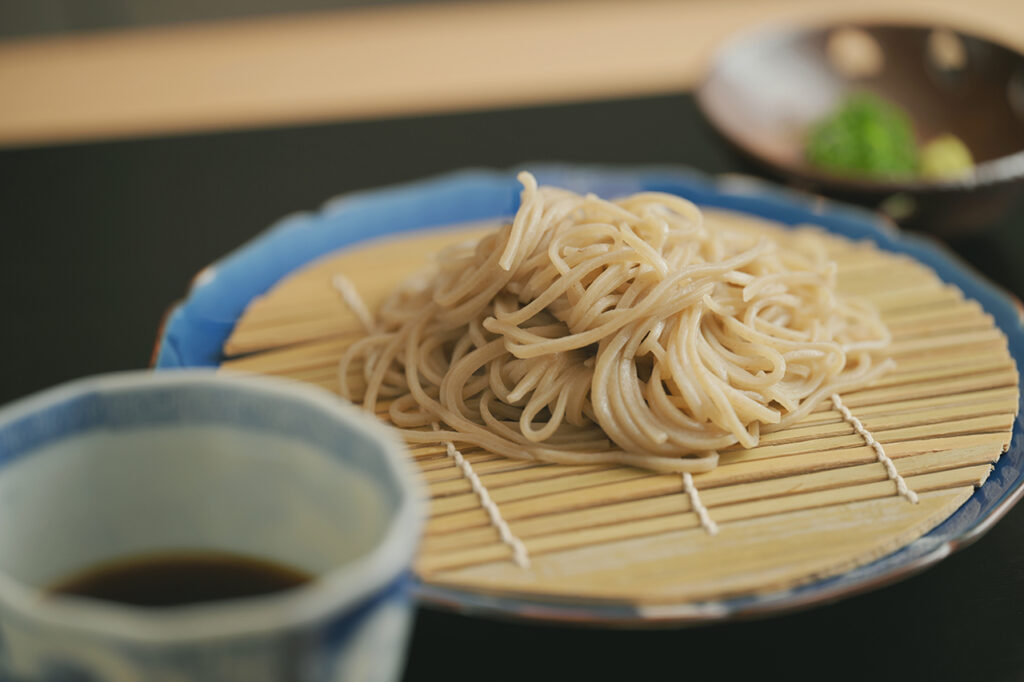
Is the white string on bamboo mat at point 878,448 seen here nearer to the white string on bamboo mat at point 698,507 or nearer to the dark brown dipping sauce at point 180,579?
the white string on bamboo mat at point 698,507

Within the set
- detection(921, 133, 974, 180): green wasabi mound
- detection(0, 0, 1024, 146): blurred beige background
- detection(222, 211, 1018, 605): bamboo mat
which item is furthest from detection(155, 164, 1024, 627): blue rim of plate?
detection(0, 0, 1024, 146): blurred beige background

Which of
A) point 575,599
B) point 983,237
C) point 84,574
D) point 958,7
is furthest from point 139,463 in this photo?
point 958,7

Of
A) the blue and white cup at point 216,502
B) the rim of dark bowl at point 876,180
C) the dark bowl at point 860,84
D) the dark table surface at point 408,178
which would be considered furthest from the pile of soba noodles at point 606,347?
the dark bowl at point 860,84

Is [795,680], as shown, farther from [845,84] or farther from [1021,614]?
[845,84]

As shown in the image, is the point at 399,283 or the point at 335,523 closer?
the point at 335,523

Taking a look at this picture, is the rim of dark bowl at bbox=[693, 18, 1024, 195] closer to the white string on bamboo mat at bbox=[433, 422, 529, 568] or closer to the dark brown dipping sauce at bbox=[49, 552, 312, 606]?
the white string on bamboo mat at bbox=[433, 422, 529, 568]

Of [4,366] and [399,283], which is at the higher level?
[399,283]
